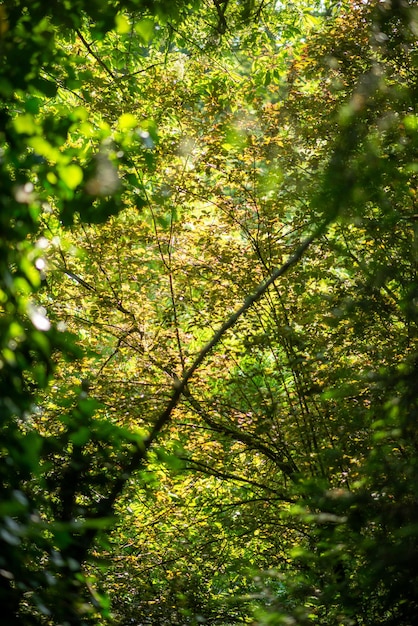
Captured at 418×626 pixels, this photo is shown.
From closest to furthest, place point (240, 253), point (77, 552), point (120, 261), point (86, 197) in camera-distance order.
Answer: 1. point (86, 197)
2. point (77, 552)
3. point (240, 253)
4. point (120, 261)

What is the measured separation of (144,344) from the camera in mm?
5270

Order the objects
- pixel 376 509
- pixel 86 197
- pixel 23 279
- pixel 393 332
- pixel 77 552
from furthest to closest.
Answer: pixel 393 332 < pixel 376 509 < pixel 77 552 < pixel 86 197 < pixel 23 279

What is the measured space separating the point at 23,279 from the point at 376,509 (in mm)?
1873

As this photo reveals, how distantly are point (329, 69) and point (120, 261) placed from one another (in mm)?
2256

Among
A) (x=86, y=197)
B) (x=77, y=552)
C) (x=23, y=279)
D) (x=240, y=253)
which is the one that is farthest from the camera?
(x=240, y=253)

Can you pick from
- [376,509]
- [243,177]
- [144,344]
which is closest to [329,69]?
[243,177]

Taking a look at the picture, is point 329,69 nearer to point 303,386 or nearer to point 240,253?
point 240,253

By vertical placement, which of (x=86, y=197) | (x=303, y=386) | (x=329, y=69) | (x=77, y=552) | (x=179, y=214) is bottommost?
(x=77, y=552)

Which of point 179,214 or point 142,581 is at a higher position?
point 179,214

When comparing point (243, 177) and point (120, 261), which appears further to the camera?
point (120, 261)

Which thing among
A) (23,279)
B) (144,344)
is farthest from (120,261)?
(23,279)

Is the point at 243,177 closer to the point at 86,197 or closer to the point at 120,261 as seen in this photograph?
the point at 120,261

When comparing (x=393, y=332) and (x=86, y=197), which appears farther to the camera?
(x=393, y=332)

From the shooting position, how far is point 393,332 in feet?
13.9
